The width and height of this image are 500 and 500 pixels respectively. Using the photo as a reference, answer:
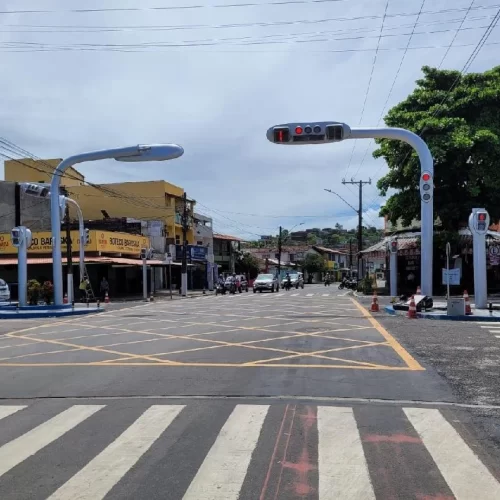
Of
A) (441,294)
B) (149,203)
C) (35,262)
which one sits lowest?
(441,294)

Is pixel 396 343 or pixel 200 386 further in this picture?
pixel 396 343

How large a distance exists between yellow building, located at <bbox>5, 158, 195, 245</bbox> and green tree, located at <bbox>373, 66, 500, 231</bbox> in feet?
77.5

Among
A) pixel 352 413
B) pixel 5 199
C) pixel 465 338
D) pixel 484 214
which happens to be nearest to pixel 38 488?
pixel 352 413

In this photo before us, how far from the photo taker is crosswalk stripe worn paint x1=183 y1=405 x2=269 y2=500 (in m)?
4.42

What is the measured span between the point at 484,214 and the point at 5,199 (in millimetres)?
38549

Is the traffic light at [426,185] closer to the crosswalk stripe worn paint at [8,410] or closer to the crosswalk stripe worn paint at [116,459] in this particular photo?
the crosswalk stripe worn paint at [116,459]

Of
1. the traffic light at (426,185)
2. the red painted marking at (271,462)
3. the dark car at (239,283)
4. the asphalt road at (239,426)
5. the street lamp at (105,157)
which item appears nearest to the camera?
the red painted marking at (271,462)

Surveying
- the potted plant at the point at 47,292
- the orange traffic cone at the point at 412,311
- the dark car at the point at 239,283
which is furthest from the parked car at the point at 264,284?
the orange traffic cone at the point at 412,311

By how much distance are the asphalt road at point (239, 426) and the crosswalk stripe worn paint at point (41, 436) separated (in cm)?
2

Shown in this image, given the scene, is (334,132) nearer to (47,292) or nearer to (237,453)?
(47,292)

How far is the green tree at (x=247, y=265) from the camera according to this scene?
76.7 m

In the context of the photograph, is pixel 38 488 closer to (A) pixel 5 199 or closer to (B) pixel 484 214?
(B) pixel 484 214

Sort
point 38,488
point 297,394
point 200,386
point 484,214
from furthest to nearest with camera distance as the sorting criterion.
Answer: point 484,214 < point 200,386 < point 297,394 < point 38,488

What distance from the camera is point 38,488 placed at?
4.55 m
